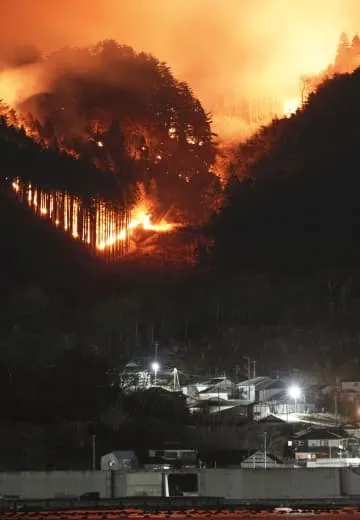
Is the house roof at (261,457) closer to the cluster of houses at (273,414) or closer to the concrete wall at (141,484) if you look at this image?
the cluster of houses at (273,414)

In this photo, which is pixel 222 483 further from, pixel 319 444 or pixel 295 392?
pixel 295 392

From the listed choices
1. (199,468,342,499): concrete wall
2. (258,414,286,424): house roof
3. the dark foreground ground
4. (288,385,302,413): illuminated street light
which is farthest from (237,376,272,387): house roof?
the dark foreground ground

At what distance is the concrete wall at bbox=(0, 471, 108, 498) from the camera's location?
63.7 meters

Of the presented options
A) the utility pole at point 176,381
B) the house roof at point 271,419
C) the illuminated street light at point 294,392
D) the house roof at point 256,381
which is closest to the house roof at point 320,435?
the house roof at point 271,419

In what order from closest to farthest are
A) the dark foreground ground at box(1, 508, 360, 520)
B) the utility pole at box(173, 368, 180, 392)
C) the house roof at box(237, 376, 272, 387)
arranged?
the dark foreground ground at box(1, 508, 360, 520) < the utility pole at box(173, 368, 180, 392) < the house roof at box(237, 376, 272, 387)

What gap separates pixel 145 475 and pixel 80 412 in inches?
561

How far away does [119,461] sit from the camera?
6881 cm

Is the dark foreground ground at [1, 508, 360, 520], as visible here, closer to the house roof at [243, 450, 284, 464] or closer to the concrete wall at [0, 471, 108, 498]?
the concrete wall at [0, 471, 108, 498]

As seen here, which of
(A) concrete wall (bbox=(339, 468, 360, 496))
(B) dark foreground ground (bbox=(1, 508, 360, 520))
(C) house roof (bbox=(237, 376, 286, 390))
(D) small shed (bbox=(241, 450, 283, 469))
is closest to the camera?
(B) dark foreground ground (bbox=(1, 508, 360, 520))

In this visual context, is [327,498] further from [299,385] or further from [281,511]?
[299,385]

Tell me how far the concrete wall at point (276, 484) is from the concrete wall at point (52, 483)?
5.62 metres

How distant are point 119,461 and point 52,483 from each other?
19.7 ft

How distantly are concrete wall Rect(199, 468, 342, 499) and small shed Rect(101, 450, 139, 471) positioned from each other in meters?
6.12

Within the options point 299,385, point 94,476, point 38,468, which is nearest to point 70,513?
point 94,476
